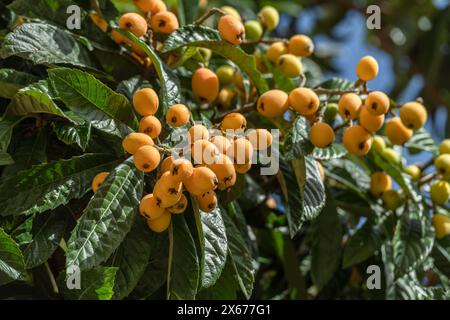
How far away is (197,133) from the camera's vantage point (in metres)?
1.60

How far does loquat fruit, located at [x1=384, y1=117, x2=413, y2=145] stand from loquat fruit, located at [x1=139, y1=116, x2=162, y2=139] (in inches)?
25.3

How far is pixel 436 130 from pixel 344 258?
1.85 m

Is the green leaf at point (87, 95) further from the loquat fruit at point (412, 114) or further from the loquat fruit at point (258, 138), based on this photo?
the loquat fruit at point (412, 114)

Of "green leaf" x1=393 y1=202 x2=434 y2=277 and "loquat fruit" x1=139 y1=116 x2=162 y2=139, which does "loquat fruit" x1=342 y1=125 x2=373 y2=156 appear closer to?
"green leaf" x1=393 y1=202 x2=434 y2=277

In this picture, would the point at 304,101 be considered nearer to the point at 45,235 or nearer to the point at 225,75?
the point at 225,75

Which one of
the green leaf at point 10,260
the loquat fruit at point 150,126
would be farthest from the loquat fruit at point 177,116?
the green leaf at point 10,260

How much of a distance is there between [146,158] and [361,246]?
71cm

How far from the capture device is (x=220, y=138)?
1.59m

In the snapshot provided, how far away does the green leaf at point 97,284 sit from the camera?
1632 mm

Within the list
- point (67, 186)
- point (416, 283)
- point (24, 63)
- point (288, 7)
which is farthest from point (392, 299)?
point (288, 7)

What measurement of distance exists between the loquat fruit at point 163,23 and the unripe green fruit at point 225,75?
0.28m

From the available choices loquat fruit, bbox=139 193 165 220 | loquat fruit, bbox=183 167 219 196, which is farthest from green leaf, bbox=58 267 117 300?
loquat fruit, bbox=183 167 219 196

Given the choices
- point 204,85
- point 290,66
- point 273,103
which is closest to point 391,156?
point 290,66
